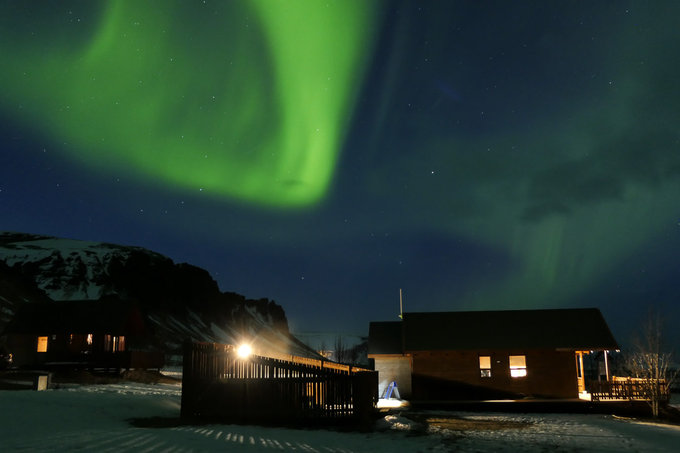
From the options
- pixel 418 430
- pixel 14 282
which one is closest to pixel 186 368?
pixel 418 430

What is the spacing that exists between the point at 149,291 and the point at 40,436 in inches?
5821

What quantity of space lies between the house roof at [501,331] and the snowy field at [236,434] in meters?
14.1

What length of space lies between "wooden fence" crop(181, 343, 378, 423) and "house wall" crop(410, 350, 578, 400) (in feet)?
54.8

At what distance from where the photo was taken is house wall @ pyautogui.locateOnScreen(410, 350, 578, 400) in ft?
104

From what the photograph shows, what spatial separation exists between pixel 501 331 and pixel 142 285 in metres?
135

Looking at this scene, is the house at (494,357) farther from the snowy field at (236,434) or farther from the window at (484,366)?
the snowy field at (236,434)

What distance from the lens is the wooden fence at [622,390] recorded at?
A: 92.7ft

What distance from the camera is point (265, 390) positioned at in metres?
16.6

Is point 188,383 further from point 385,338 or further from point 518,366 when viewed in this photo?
point 518,366

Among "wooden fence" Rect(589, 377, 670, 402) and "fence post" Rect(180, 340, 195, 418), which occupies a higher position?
"fence post" Rect(180, 340, 195, 418)

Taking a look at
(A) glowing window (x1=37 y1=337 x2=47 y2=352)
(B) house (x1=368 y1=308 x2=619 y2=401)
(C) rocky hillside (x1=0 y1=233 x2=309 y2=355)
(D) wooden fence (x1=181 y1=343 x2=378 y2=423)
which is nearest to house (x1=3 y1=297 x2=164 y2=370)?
(A) glowing window (x1=37 y1=337 x2=47 y2=352)

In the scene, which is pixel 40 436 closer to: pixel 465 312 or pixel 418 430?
pixel 418 430

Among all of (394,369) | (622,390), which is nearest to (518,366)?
(622,390)

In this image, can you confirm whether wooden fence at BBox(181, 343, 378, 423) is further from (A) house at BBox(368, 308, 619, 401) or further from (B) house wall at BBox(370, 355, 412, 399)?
(B) house wall at BBox(370, 355, 412, 399)
